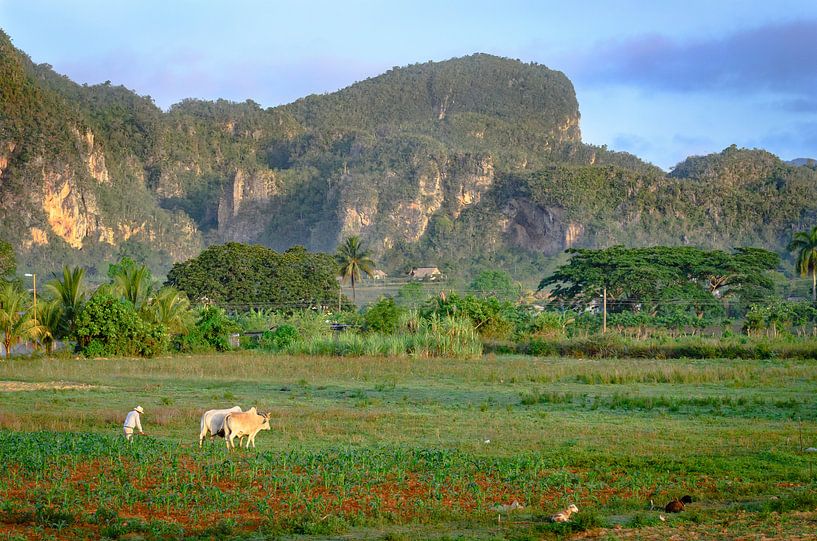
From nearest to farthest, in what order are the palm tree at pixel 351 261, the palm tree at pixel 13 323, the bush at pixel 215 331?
1. the palm tree at pixel 13 323
2. the bush at pixel 215 331
3. the palm tree at pixel 351 261

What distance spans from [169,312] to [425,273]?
6134 cm

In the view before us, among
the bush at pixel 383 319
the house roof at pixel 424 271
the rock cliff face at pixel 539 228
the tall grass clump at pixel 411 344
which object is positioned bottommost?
the tall grass clump at pixel 411 344

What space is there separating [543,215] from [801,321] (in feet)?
230

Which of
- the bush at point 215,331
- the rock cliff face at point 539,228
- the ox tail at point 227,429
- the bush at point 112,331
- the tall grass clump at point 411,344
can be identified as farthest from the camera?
the rock cliff face at point 539,228

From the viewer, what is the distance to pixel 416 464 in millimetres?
12648

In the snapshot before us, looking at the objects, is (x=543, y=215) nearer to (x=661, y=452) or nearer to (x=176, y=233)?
(x=176, y=233)

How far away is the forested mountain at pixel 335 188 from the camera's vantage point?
10444 cm

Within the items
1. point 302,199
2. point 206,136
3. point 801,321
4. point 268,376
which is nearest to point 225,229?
point 302,199

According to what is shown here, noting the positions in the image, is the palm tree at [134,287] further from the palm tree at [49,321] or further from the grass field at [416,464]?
the grass field at [416,464]

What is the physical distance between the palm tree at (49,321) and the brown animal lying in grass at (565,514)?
28.6m

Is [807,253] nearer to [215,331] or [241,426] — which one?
[215,331]

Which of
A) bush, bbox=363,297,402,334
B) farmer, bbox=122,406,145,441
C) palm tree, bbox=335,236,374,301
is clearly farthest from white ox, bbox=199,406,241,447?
palm tree, bbox=335,236,374,301

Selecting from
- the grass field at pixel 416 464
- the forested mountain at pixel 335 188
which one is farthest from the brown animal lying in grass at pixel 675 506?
the forested mountain at pixel 335 188

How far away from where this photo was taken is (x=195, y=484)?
11.4 m
